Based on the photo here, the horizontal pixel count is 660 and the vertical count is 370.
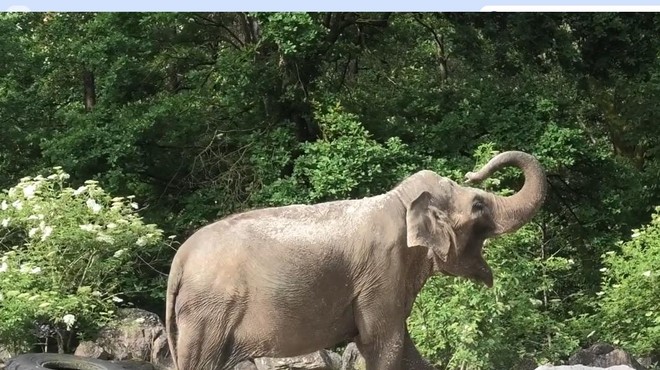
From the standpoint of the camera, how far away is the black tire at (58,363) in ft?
19.4

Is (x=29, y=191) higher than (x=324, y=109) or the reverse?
the reverse

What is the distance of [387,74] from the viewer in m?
10.4

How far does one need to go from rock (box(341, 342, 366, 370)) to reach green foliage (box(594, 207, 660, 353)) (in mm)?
2127

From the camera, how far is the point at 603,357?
724 centimetres

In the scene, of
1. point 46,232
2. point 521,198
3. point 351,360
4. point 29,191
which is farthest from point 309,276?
point 29,191

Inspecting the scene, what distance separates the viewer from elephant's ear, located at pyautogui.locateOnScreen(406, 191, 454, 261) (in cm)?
402

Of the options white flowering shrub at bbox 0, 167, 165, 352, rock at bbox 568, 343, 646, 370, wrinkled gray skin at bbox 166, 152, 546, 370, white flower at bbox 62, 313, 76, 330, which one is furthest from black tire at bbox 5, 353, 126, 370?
rock at bbox 568, 343, 646, 370

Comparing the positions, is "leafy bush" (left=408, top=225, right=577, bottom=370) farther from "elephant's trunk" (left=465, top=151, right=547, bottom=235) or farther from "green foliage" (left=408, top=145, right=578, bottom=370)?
"elephant's trunk" (left=465, top=151, right=547, bottom=235)

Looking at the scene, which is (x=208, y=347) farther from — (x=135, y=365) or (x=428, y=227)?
(x=135, y=365)

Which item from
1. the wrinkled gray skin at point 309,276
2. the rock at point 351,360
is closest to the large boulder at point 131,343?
the rock at point 351,360

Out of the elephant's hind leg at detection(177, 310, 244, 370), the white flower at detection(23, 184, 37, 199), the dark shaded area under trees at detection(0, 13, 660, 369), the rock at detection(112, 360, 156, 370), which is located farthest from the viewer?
the dark shaded area under trees at detection(0, 13, 660, 369)

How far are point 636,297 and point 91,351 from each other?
13.5 ft

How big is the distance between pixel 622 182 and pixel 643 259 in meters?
2.38

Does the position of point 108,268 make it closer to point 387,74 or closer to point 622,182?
point 387,74
